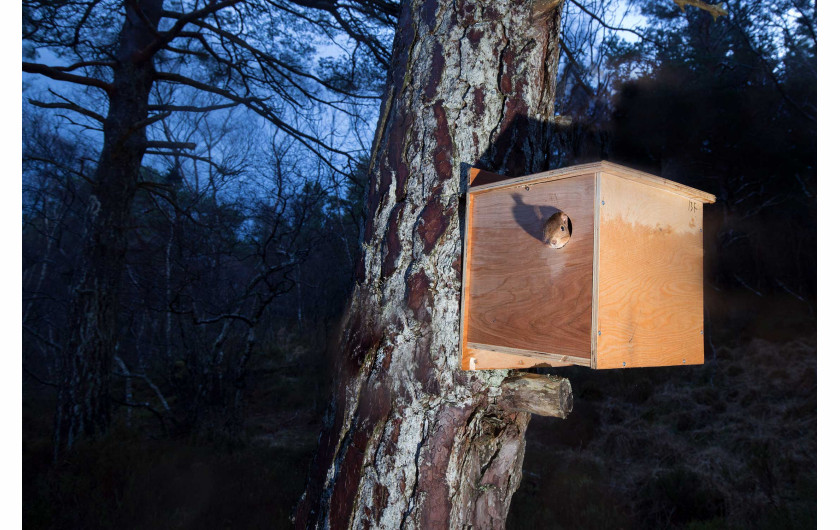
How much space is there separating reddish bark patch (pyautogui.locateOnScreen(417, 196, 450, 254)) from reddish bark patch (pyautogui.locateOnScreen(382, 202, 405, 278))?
0.09 m

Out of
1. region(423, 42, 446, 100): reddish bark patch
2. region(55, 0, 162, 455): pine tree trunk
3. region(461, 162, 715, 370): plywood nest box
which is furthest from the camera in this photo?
region(55, 0, 162, 455): pine tree trunk

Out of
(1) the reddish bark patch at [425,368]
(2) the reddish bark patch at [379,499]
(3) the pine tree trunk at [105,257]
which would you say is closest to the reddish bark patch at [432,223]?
(1) the reddish bark patch at [425,368]

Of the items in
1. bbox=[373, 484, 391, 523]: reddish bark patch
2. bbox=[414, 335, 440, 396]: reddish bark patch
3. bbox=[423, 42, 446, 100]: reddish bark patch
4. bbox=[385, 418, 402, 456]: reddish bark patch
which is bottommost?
bbox=[373, 484, 391, 523]: reddish bark patch

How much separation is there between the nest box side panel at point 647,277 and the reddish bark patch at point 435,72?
2.57 feet

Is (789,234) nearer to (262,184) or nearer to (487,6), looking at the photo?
(262,184)

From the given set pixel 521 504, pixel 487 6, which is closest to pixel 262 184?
pixel 521 504

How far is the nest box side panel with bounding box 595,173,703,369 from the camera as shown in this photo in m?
1.49

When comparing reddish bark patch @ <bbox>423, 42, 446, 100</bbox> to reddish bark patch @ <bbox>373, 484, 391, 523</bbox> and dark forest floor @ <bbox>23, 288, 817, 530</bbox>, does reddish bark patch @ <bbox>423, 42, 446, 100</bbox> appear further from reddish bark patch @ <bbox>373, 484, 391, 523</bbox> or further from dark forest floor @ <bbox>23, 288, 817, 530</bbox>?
dark forest floor @ <bbox>23, 288, 817, 530</bbox>

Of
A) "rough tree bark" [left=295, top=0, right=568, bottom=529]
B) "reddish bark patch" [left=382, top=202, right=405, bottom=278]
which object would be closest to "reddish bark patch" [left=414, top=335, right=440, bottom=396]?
"rough tree bark" [left=295, top=0, right=568, bottom=529]

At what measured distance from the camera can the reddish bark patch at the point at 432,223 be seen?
1.85 meters

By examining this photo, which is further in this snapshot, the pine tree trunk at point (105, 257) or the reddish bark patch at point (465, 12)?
the pine tree trunk at point (105, 257)

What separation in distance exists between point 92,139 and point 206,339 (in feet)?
14.2

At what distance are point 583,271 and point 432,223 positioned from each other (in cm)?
59

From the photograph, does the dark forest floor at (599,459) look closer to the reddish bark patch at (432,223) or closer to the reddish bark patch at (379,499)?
the reddish bark patch at (379,499)
